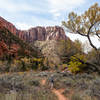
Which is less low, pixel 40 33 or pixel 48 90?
pixel 40 33

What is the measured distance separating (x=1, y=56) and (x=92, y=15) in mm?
32431

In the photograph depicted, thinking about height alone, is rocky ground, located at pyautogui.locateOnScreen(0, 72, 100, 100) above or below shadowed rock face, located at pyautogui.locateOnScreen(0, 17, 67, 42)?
below

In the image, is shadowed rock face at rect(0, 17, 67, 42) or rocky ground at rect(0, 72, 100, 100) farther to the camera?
shadowed rock face at rect(0, 17, 67, 42)

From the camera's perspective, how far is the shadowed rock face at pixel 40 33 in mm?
96188

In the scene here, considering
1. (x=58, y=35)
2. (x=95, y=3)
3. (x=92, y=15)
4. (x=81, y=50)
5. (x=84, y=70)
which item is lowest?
(x=84, y=70)

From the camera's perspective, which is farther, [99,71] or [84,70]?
[84,70]

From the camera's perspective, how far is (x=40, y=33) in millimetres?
104062

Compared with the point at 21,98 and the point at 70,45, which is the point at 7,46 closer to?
the point at 70,45

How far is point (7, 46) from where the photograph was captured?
3212 cm

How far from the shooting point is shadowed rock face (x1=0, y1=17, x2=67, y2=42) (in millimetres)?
96188

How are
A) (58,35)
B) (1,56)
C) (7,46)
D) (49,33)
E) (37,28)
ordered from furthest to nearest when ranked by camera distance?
(37,28) < (49,33) < (58,35) < (7,46) < (1,56)

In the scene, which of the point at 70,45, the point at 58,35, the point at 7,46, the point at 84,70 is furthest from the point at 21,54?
the point at 58,35

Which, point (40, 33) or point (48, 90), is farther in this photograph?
point (40, 33)

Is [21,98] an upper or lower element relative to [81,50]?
lower
